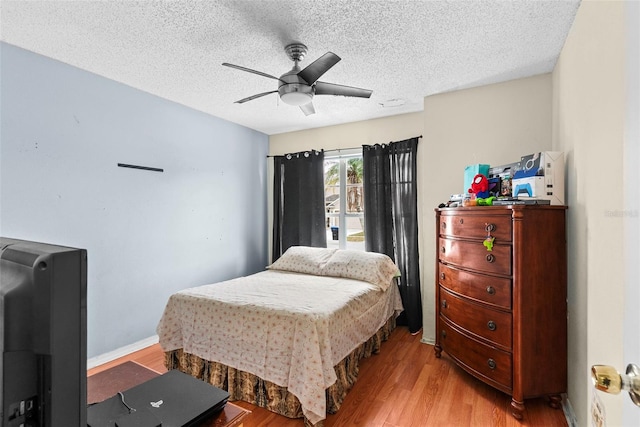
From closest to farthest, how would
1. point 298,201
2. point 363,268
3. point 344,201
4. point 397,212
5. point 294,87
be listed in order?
1. point 294,87
2. point 363,268
3. point 397,212
4. point 344,201
5. point 298,201

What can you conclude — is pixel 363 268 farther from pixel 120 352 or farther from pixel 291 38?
pixel 120 352

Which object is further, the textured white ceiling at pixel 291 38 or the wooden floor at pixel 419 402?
the wooden floor at pixel 419 402

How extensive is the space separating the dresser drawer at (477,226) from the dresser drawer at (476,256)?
2.1 inches

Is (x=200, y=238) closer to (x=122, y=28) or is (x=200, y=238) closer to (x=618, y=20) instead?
(x=122, y=28)

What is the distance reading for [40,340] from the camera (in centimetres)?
44

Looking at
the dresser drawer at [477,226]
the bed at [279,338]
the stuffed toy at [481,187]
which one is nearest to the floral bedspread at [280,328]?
the bed at [279,338]

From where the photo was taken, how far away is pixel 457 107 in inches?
114

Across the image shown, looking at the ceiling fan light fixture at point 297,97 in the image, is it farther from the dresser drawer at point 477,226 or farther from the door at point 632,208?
the door at point 632,208

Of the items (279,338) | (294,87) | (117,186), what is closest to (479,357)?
(279,338)

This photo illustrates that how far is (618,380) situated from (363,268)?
2.57m

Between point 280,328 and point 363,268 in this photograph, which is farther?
point 363,268

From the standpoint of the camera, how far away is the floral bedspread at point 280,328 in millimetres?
1876

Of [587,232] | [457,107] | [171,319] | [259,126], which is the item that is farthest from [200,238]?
[587,232]

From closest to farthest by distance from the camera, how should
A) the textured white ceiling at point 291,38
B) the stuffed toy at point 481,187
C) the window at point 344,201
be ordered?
the textured white ceiling at point 291,38 < the stuffed toy at point 481,187 < the window at point 344,201
